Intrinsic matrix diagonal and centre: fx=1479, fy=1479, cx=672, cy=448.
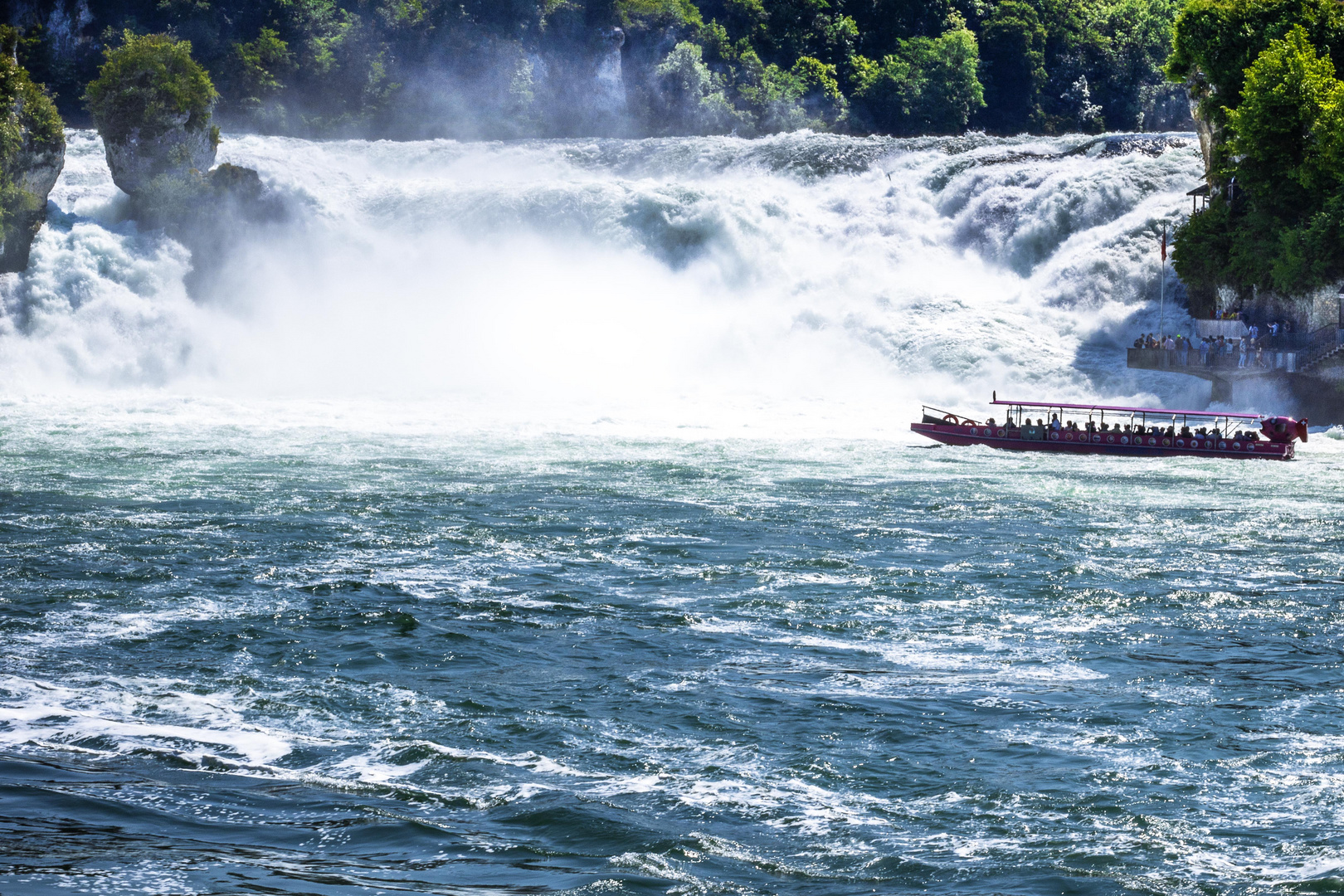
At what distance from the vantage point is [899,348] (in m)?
48.6

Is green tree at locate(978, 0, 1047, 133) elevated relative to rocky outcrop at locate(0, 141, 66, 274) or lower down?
elevated

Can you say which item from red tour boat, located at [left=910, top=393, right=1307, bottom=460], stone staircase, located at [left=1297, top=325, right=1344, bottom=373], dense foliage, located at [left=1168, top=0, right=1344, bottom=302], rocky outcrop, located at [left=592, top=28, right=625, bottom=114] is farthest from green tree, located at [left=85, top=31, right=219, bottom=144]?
stone staircase, located at [left=1297, top=325, right=1344, bottom=373]

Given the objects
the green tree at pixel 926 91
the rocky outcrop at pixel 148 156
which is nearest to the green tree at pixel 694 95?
the green tree at pixel 926 91

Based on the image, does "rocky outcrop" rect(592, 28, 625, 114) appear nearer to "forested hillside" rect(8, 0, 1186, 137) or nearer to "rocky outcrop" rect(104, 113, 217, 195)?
"forested hillside" rect(8, 0, 1186, 137)

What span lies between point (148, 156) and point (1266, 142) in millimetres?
38309

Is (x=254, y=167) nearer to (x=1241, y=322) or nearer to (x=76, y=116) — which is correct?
(x=76, y=116)

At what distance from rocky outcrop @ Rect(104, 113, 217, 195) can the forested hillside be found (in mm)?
28625

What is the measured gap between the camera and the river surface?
11461 millimetres

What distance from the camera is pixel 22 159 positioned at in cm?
5156

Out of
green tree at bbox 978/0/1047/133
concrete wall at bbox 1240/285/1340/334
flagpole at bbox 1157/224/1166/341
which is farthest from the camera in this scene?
green tree at bbox 978/0/1047/133

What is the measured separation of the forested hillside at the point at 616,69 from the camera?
274ft

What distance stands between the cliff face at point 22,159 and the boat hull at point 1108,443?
32487mm

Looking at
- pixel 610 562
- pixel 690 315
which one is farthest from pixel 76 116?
pixel 610 562

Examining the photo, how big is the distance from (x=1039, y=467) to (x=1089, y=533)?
9.59m
